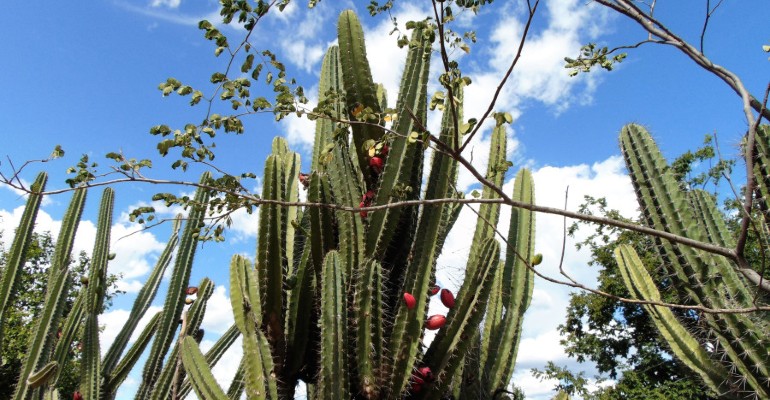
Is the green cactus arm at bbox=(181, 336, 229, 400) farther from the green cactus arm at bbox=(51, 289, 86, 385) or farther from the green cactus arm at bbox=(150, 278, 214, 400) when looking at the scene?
the green cactus arm at bbox=(51, 289, 86, 385)

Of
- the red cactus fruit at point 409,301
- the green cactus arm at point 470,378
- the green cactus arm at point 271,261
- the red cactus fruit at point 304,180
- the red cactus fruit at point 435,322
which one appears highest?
the red cactus fruit at point 304,180

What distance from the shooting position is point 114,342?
5.46 metres

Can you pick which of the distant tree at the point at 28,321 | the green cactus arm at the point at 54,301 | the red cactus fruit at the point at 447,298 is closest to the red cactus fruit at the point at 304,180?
the red cactus fruit at the point at 447,298

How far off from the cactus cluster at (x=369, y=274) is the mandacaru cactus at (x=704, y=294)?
30.4 inches

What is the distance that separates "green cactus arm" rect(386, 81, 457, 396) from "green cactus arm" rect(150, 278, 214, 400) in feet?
7.82

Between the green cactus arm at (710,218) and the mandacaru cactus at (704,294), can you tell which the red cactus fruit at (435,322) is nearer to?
the mandacaru cactus at (704,294)

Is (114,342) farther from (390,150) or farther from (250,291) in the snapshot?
(390,150)

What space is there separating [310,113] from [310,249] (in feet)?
3.05

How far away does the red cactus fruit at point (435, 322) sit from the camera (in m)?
2.90

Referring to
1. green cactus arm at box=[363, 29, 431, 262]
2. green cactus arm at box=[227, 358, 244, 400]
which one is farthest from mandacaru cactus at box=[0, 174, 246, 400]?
green cactus arm at box=[363, 29, 431, 262]

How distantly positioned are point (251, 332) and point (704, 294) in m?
2.54

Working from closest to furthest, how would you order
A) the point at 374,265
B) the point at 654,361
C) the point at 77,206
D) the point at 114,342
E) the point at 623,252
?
the point at 374,265 < the point at 623,252 < the point at 114,342 < the point at 77,206 < the point at 654,361

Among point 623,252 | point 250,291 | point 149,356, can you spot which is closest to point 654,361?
point 623,252

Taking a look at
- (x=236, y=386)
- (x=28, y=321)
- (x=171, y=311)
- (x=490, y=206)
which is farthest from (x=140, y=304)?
(x=28, y=321)
